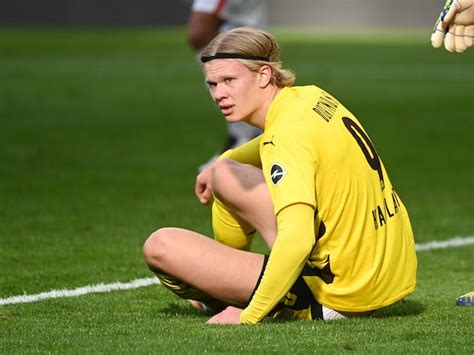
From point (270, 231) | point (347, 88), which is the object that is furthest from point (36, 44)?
point (270, 231)

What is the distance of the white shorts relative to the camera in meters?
12.1

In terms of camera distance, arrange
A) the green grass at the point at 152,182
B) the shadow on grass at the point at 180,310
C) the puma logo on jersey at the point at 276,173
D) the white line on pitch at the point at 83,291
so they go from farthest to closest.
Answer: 1. the white line on pitch at the point at 83,291
2. the shadow on grass at the point at 180,310
3. the green grass at the point at 152,182
4. the puma logo on jersey at the point at 276,173

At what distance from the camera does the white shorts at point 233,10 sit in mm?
12109

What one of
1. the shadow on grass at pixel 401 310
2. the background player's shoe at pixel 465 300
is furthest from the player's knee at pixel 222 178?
the background player's shoe at pixel 465 300

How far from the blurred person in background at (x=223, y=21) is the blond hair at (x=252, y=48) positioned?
244 inches

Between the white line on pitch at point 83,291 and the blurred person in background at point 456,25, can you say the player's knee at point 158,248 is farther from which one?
the blurred person in background at point 456,25

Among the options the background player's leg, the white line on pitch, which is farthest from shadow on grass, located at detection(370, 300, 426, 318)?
the white line on pitch

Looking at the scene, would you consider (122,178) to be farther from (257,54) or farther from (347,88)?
(347,88)

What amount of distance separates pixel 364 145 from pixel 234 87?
0.59m

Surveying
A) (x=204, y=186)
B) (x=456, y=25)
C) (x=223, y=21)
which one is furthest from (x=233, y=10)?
(x=456, y=25)

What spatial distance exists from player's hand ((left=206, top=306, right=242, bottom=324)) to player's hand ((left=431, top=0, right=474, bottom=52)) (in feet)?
4.53

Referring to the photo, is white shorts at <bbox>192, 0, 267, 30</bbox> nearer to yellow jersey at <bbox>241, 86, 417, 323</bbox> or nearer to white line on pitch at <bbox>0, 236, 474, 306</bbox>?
white line on pitch at <bbox>0, 236, 474, 306</bbox>

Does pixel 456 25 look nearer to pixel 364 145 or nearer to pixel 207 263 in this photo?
pixel 364 145

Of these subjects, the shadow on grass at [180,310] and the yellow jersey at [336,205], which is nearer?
the yellow jersey at [336,205]
